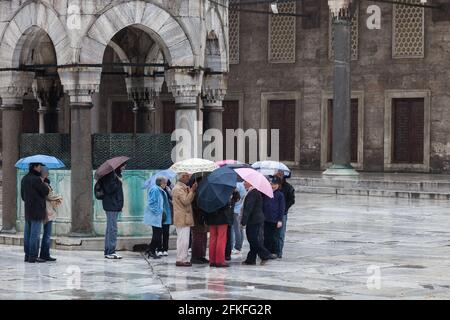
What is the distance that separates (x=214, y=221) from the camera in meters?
14.4

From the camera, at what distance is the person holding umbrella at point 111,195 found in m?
15.0

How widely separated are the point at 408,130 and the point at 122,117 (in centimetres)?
1095

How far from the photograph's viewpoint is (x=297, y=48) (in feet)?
122

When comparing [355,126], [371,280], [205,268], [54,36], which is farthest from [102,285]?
[355,126]

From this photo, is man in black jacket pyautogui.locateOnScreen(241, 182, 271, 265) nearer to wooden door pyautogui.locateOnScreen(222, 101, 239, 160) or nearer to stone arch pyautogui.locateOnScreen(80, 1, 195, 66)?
stone arch pyautogui.locateOnScreen(80, 1, 195, 66)

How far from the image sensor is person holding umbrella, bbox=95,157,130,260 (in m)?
15.0

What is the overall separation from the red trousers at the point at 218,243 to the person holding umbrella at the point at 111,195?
1.37 meters

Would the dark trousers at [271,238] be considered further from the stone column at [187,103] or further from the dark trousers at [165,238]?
the stone column at [187,103]

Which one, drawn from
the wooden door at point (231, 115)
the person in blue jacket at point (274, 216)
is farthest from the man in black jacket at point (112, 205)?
the wooden door at point (231, 115)

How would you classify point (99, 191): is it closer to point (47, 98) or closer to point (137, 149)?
point (137, 149)

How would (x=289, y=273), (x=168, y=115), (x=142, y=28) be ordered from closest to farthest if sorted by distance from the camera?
(x=289, y=273) < (x=142, y=28) < (x=168, y=115)

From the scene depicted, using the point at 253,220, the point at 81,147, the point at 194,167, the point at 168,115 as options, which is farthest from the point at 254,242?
the point at 168,115

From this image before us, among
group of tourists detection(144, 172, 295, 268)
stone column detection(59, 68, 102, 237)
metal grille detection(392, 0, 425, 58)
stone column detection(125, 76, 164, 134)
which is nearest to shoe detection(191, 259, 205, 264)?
group of tourists detection(144, 172, 295, 268)

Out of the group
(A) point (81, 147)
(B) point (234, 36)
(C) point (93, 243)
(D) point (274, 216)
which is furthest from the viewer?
(B) point (234, 36)
